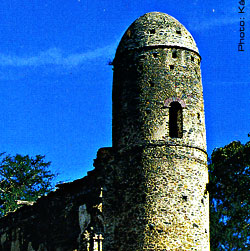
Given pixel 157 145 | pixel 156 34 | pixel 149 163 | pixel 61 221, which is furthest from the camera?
pixel 61 221

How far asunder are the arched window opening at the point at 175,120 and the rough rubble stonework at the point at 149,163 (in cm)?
4

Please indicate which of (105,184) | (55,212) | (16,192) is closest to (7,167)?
(16,192)

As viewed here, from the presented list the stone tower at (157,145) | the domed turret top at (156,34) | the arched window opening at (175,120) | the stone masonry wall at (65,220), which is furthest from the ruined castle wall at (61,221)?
the domed turret top at (156,34)

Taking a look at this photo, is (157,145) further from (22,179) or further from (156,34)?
(22,179)

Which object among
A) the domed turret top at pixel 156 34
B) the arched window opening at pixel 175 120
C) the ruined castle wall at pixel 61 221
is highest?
the domed turret top at pixel 156 34

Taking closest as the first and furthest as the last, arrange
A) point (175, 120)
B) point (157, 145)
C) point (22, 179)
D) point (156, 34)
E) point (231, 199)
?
point (157, 145)
point (175, 120)
point (156, 34)
point (231, 199)
point (22, 179)

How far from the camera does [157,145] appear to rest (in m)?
25.2

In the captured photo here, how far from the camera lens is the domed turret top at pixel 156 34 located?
2680 cm

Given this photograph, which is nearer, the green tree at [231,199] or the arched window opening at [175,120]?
the arched window opening at [175,120]

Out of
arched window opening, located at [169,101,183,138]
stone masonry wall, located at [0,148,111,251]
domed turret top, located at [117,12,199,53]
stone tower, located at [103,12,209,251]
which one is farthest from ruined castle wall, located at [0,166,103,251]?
domed turret top, located at [117,12,199,53]

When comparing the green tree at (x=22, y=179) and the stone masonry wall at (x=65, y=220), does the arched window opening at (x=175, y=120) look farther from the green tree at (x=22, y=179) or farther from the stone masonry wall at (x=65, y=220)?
the green tree at (x=22, y=179)

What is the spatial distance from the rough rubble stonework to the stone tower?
0.04 metres

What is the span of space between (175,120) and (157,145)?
4.74ft

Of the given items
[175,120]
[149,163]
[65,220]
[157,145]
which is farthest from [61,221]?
[175,120]
